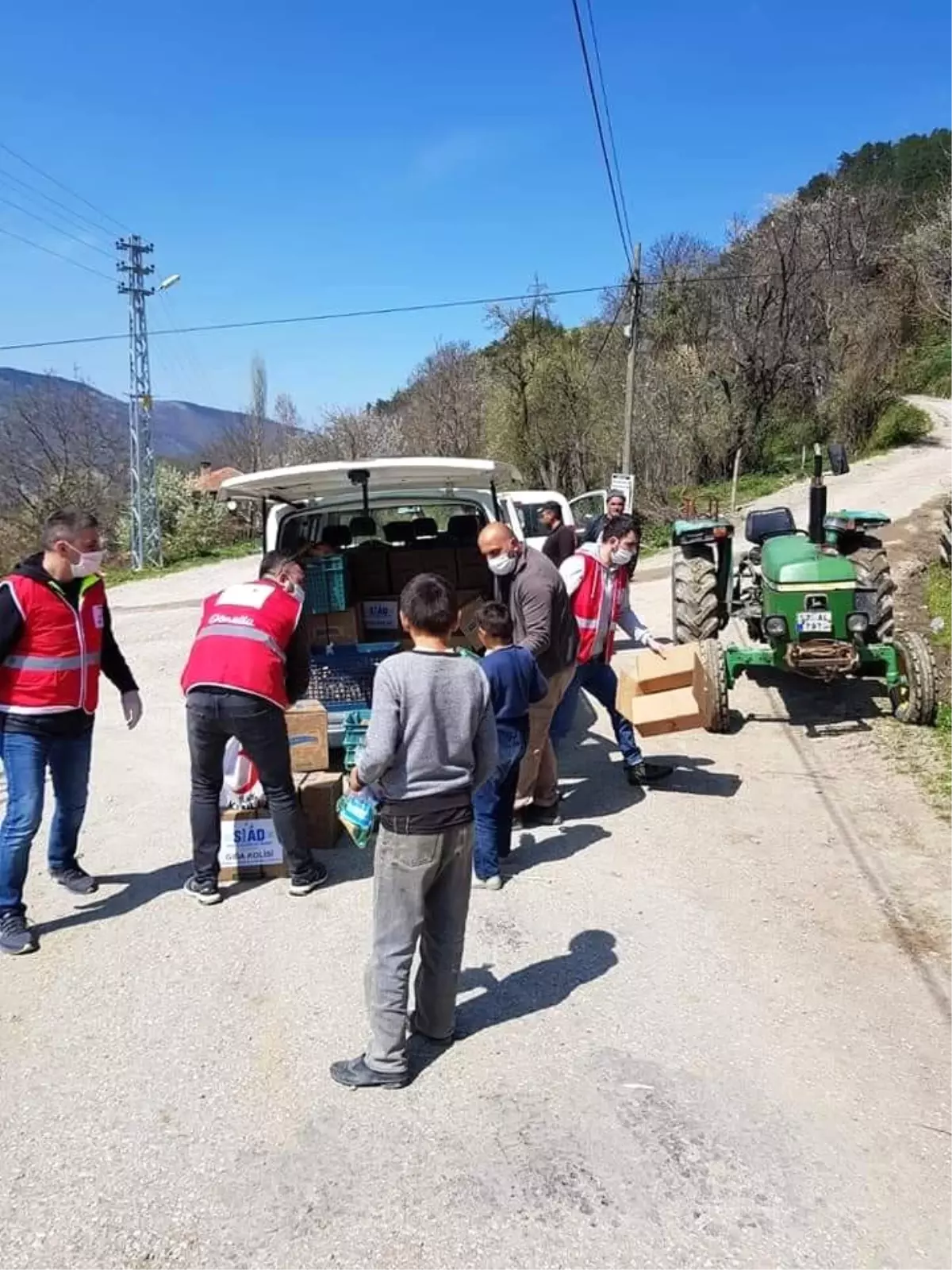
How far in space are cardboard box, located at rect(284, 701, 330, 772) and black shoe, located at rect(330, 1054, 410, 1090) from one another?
7.96 ft

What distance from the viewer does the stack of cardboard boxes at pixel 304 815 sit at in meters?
4.79

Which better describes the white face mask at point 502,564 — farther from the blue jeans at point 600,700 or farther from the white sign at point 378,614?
the white sign at point 378,614

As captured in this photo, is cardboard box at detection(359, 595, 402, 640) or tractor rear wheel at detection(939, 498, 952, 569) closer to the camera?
cardboard box at detection(359, 595, 402, 640)

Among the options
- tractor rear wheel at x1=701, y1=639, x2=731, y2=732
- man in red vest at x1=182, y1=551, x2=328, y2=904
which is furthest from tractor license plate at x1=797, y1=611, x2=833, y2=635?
man in red vest at x1=182, y1=551, x2=328, y2=904

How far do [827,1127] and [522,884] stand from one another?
206 cm

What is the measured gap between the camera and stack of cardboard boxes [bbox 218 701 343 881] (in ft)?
15.7

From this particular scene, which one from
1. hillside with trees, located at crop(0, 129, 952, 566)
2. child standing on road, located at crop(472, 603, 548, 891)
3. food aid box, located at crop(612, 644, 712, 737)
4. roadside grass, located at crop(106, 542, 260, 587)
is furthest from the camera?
hillside with trees, located at crop(0, 129, 952, 566)

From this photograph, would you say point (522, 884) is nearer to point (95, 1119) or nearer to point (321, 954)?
point (321, 954)

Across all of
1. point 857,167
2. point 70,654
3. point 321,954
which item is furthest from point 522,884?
point 857,167

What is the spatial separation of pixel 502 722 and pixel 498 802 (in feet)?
1.42

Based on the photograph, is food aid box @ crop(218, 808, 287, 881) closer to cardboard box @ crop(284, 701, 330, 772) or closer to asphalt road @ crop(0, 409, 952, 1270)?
asphalt road @ crop(0, 409, 952, 1270)

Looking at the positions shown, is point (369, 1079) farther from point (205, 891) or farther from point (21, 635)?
point (21, 635)

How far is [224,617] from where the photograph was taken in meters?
4.37

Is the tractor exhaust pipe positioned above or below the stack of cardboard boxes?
above
